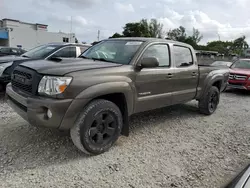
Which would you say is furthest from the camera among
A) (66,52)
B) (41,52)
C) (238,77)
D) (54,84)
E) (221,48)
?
(221,48)

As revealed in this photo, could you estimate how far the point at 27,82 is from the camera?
3.14 meters

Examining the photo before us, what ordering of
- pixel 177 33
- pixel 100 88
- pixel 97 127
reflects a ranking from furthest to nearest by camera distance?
pixel 177 33 → pixel 97 127 → pixel 100 88

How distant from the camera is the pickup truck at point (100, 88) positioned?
9.43 ft

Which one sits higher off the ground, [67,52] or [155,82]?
[67,52]

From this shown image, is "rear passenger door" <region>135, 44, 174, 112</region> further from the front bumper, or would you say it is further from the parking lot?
the front bumper

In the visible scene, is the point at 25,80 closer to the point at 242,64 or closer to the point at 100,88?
the point at 100,88

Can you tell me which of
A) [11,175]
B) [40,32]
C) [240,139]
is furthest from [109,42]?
[40,32]

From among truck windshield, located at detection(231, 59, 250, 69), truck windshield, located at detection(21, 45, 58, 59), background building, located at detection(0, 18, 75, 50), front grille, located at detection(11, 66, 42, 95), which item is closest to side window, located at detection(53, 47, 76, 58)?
Result: truck windshield, located at detection(21, 45, 58, 59)

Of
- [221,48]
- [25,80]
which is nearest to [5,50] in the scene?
[25,80]

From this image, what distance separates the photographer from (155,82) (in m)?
4.00

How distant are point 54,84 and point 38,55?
3.99 m

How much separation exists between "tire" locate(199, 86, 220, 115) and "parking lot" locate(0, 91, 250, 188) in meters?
0.78

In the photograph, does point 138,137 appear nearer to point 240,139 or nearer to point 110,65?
point 110,65

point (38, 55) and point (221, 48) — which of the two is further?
point (221, 48)
